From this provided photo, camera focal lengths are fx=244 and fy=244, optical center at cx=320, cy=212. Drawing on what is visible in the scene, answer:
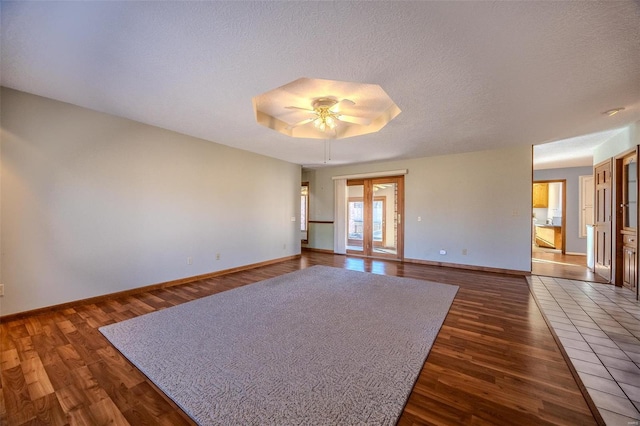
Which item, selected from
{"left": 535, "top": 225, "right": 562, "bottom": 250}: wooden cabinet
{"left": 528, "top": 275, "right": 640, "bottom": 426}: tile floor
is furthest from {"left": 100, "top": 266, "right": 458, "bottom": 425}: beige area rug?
{"left": 535, "top": 225, "right": 562, "bottom": 250}: wooden cabinet

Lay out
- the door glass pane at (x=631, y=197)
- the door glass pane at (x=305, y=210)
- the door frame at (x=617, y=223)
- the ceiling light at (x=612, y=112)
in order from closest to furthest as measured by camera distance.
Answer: the ceiling light at (x=612, y=112), the door glass pane at (x=631, y=197), the door frame at (x=617, y=223), the door glass pane at (x=305, y=210)

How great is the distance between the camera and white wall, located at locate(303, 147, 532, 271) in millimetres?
4691

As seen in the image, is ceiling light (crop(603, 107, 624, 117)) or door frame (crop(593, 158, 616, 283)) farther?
door frame (crop(593, 158, 616, 283))

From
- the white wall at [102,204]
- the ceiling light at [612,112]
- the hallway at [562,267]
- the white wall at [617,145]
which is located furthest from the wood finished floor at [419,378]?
the white wall at [617,145]

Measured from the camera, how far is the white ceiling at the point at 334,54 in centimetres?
157

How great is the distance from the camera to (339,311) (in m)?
2.81

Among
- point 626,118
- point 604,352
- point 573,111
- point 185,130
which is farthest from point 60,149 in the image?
point 626,118

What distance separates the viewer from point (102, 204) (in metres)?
3.19

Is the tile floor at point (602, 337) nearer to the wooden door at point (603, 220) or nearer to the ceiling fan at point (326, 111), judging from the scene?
the wooden door at point (603, 220)

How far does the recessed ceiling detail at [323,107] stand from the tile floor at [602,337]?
117 inches

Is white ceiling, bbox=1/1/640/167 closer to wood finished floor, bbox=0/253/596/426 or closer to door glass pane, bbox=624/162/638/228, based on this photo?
door glass pane, bbox=624/162/638/228

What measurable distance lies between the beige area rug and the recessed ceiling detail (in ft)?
8.02

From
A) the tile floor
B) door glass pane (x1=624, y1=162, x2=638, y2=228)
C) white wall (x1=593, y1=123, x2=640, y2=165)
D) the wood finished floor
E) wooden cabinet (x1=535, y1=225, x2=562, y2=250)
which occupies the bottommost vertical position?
the wood finished floor

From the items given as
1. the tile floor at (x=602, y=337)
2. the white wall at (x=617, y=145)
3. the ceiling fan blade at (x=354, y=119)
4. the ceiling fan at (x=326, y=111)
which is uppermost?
the ceiling fan blade at (x=354, y=119)
